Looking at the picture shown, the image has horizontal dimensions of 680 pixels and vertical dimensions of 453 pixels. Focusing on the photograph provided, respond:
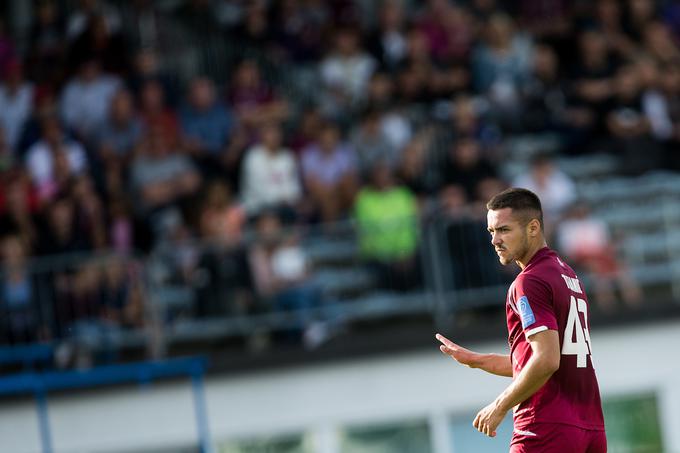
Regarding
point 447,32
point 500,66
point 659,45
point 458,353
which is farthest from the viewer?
point 447,32

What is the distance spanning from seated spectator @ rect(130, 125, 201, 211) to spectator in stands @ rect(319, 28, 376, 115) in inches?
79.6

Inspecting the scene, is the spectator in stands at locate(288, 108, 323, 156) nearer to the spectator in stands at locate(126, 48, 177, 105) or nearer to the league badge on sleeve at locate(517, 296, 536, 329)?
the spectator in stands at locate(126, 48, 177, 105)

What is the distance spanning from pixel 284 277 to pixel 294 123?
2934 mm

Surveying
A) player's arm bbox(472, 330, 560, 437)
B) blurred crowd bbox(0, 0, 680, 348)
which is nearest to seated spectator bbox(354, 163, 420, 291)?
blurred crowd bbox(0, 0, 680, 348)

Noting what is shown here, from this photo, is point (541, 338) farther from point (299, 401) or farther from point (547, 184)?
point (547, 184)

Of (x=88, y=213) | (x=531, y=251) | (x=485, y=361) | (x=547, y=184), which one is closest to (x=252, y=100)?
(x=88, y=213)

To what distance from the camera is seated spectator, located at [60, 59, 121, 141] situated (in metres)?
15.5

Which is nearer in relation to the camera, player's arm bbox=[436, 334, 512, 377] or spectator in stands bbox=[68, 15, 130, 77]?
player's arm bbox=[436, 334, 512, 377]

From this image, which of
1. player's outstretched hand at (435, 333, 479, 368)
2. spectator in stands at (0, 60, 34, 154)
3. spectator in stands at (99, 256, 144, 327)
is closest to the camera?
player's outstretched hand at (435, 333, 479, 368)

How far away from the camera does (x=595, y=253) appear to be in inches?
544

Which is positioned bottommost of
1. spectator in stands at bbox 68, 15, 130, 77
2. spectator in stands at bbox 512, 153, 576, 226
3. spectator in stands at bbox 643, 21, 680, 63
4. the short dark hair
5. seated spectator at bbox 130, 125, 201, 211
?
the short dark hair

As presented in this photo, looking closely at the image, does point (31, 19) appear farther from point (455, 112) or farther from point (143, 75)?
point (455, 112)

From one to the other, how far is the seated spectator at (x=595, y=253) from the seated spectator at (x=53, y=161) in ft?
16.3

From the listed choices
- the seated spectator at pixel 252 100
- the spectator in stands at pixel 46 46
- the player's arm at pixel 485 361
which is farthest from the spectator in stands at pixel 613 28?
the player's arm at pixel 485 361
